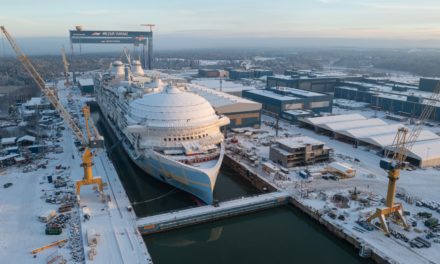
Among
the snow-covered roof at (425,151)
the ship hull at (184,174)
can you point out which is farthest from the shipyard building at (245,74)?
the ship hull at (184,174)

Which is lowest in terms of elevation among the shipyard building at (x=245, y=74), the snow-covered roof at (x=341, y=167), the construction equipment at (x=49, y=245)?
the construction equipment at (x=49, y=245)

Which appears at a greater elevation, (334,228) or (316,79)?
(316,79)

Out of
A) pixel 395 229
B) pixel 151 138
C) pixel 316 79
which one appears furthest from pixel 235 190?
pixel 316 79

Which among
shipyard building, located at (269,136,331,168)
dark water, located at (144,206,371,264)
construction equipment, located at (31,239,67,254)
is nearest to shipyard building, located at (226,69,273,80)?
shipyard building, located at (269,136,331,168)

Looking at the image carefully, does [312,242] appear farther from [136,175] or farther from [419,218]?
[136,175]

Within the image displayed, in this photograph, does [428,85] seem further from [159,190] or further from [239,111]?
[159,190]

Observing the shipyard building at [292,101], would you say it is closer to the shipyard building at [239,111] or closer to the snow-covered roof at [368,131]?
the shipyard building at [239,111]

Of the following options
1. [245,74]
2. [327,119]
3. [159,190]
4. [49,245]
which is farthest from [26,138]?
[245,74]
